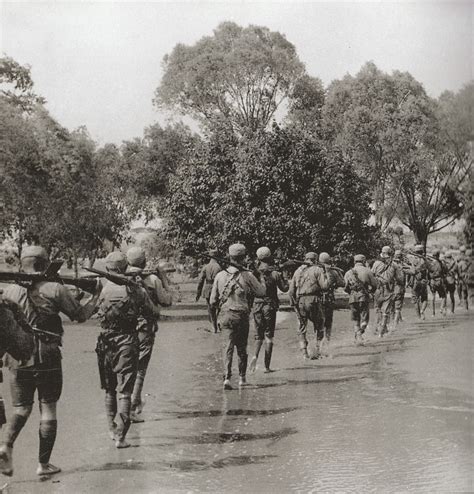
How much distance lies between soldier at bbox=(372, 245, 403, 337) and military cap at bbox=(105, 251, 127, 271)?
11.1 metres

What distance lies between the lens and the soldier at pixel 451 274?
23672mm

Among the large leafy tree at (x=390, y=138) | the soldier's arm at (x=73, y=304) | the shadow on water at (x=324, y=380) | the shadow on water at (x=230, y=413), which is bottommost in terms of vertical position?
the shadow on water at (x=230, y=413)

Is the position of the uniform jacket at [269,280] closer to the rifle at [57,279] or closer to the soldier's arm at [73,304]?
the soldier's arm at [73,304]

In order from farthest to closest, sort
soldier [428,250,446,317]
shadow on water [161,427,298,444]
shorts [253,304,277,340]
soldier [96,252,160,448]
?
soldier [428,250,446,317] → shorts [253,304,277,340] → shadow on water [161,427,298,444] → soldier [96,252,160,448]

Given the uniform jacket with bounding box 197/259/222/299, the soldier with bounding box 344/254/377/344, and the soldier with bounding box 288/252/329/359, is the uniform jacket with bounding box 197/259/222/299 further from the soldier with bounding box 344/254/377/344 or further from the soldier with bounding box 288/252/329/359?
the soldier with bounding box 288/252/329/359

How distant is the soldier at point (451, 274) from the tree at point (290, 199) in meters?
3.05

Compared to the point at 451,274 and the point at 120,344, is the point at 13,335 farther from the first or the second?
the point at 451,274

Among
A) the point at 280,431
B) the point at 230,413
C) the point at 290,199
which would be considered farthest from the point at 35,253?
the point at 290,199

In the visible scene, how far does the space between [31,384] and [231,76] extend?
69.1ft

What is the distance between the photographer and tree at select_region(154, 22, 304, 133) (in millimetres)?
24750

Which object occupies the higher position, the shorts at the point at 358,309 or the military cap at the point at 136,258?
the military cap at the point at 136,258

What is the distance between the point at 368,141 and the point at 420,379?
2374 centimetres

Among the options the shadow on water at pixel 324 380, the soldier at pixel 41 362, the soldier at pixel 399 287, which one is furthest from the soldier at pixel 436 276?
the soldier at pixel 41 362

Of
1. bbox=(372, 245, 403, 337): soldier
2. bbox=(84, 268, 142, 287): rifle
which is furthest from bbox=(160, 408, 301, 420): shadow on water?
bbox=(372, 245, 403, 337): soldier
